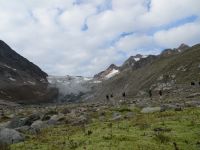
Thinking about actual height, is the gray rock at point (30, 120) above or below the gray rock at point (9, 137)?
above

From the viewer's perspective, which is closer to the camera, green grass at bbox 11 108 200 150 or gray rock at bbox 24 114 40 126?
green grass at bbox 11 108 200 150

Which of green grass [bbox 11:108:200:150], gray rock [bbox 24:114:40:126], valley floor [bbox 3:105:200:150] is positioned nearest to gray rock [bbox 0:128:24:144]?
valley floor [bbox 3:105:200:150]

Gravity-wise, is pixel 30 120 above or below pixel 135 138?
above

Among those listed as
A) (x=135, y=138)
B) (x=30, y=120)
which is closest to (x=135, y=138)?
(x=135, y=138)

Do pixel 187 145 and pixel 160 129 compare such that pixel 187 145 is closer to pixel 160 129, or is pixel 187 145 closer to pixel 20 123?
pixel 160 129

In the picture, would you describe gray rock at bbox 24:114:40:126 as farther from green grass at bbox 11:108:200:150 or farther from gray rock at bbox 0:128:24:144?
green grass at bbox 11:108:200:150

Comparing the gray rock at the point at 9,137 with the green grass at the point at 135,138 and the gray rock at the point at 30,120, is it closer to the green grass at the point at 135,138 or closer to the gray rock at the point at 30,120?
the green grass at the point at 135,138

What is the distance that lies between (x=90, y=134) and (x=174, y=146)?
259 inches

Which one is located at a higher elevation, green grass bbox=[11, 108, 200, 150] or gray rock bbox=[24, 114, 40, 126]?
gray rock bbox=[24, 114, 40, 126]

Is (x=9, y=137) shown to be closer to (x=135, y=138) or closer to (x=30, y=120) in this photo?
(x=135, y=138)

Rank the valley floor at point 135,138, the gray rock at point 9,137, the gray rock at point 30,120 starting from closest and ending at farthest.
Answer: the valley floor at point 135,138 < the gray rock at point 9,137 < the gray rock at point 30,120

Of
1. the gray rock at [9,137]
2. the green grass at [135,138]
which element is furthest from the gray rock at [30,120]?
the green grass at [135,138]

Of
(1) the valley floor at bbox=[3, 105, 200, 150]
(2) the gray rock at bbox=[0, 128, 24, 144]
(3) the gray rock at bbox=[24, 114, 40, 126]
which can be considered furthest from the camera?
(3) the gray rock at bbox=[24, 114, 40, 126]

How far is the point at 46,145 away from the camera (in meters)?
26.3
